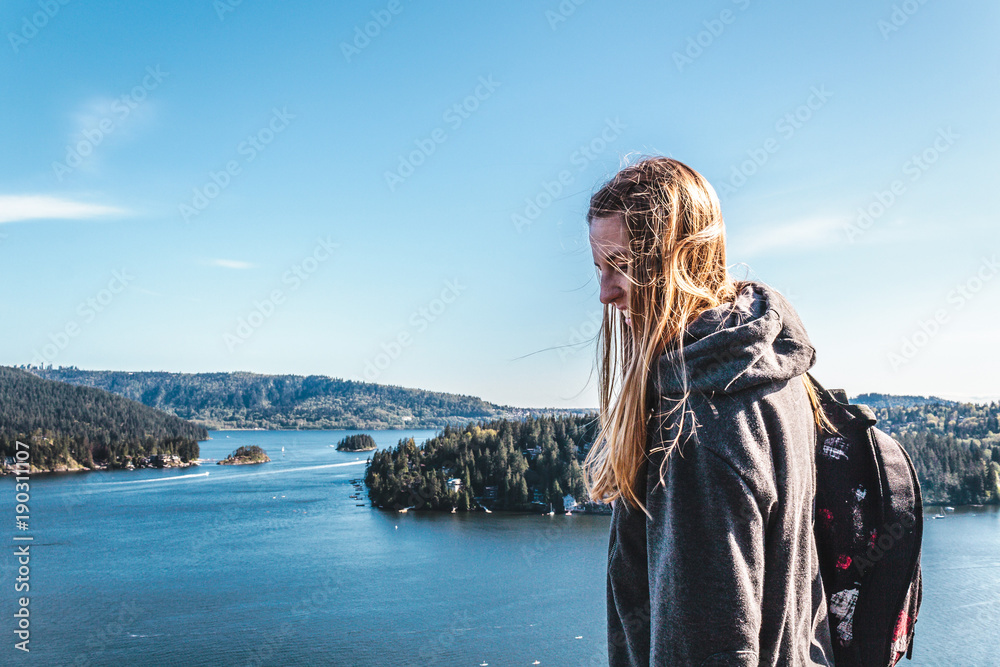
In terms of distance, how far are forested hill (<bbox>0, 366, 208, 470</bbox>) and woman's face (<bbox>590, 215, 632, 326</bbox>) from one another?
73.4 meters

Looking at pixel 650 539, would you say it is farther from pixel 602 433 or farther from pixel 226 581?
pixel 226 581

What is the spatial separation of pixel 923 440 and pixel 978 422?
68.7 ft

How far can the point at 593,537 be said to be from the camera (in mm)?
39688

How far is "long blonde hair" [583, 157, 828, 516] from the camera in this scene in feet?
3.01

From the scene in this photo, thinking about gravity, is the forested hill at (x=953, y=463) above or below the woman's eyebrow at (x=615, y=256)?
below

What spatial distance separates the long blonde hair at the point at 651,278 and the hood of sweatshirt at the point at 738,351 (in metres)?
0.02

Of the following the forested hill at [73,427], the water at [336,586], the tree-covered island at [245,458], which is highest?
the forested hill at [73,427]

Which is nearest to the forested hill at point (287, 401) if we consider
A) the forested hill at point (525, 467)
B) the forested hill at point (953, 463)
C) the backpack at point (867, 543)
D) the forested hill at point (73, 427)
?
the forested hill at point (73, 427)

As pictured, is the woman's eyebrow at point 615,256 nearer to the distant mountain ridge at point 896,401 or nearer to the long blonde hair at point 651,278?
the long blonde hair at point 651,278

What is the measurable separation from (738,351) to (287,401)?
154620 millimetres

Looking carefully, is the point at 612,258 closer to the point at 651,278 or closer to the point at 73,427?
the point at 651,278

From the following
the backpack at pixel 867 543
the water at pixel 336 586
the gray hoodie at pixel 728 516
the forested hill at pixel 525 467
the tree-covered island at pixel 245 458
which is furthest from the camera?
the tree-covered island at pixel 245 458

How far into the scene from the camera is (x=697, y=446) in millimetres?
814

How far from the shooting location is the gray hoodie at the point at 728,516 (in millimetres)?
783
